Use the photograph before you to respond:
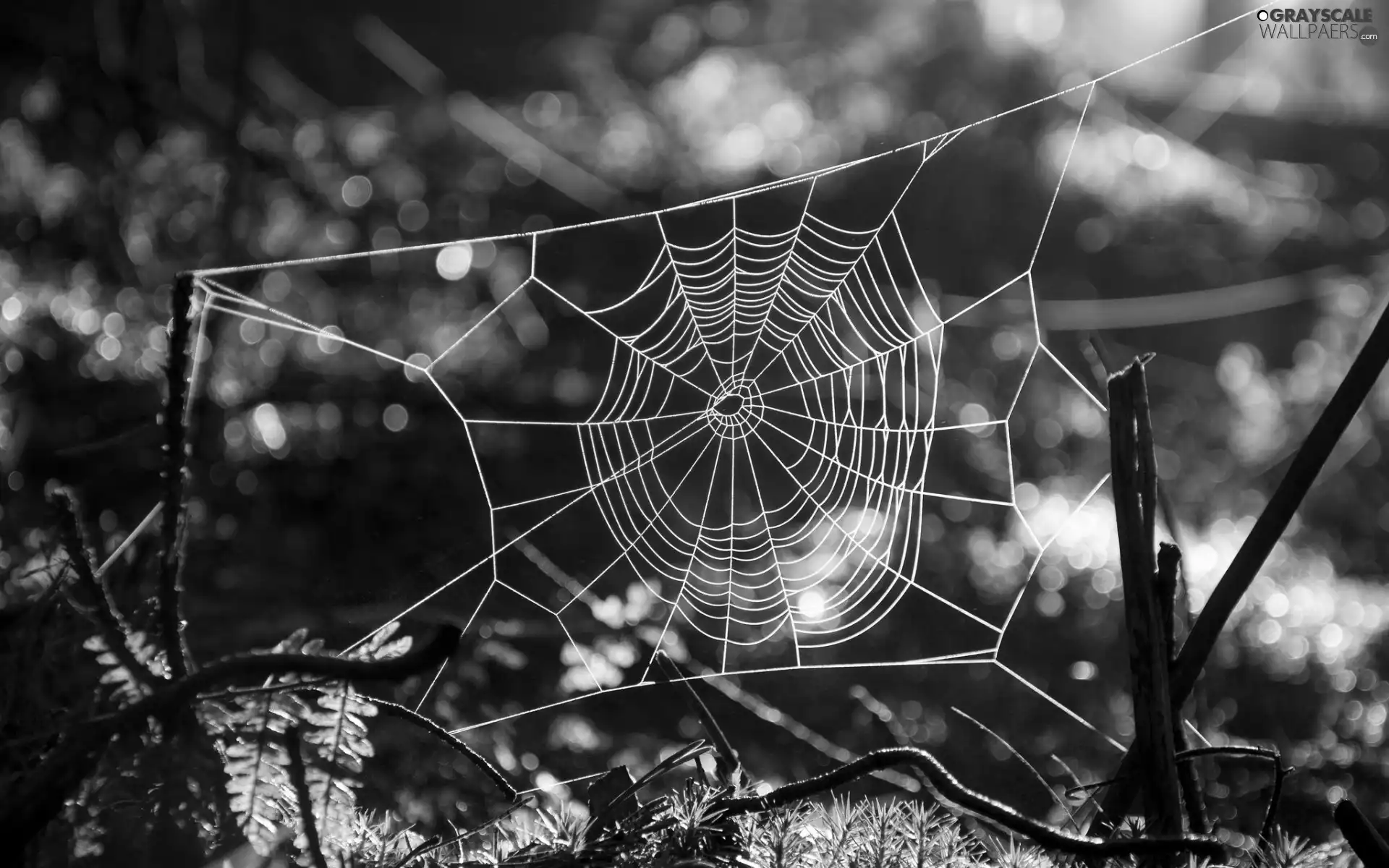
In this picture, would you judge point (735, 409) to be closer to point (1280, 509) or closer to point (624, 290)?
point (624, 290)

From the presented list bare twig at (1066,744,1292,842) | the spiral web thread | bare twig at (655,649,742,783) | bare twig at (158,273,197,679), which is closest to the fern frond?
bare twig at (158,273,197,679)

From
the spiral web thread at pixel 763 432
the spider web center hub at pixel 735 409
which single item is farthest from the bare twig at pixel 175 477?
the spider web center hub at pixel 735 409

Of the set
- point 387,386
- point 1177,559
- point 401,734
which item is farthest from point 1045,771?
point 387,386

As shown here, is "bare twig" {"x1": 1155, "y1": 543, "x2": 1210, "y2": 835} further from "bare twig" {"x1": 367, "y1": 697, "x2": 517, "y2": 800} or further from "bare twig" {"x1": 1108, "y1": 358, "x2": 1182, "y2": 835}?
"bare twig" {"x1": 367, "y1": 697, "x2": 517, "y2": 800}

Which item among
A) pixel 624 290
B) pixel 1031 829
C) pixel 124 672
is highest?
pixel 624 290

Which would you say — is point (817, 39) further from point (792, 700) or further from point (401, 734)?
point (401, 734)

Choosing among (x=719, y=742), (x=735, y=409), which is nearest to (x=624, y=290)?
(x=735, y=409)
